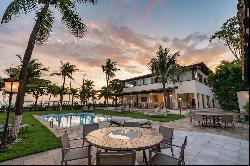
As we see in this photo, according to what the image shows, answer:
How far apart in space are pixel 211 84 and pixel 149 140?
21.4m

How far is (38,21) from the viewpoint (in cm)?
947

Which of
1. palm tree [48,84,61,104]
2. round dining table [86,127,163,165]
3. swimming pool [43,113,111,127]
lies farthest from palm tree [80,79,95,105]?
round dining table [86,127,163,165]

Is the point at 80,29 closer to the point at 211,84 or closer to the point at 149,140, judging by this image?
the point at 149,140

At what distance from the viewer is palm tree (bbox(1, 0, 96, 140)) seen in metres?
8.63

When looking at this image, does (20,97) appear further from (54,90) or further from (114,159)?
(54,90)

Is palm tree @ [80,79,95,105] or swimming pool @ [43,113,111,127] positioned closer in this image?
swimming pool @ [43,113,111,127]

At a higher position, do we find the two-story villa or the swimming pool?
the two-story villa

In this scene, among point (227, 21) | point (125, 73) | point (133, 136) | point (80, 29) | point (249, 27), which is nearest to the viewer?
point (249, 27)

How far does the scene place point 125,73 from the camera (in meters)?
50.9

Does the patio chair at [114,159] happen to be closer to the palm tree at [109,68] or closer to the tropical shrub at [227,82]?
the tropical shrub at [227,82]

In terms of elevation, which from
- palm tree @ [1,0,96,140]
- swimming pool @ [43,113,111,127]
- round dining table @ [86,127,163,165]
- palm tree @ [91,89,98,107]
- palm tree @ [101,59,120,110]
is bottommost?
swimming pool @ [43,113,111,127]

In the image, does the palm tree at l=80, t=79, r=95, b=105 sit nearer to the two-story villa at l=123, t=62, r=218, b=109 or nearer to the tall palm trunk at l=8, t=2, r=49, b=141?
the two-story villa at l=123, t=62, r=218, b=109

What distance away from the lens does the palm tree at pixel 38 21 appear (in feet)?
28.3

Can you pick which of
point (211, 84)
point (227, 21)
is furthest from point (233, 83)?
point (227, 21)
